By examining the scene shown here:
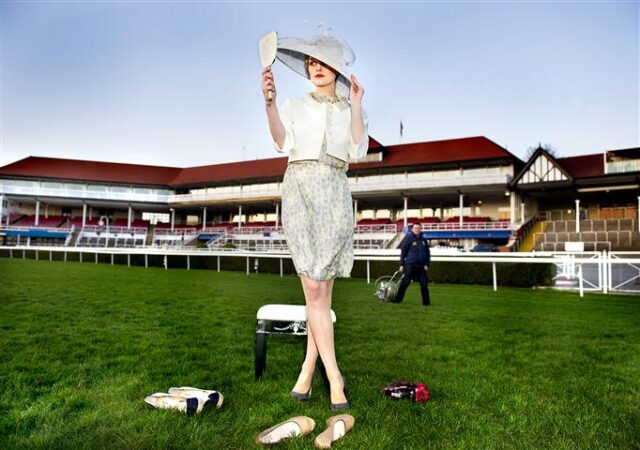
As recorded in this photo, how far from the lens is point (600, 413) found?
10.0 ft

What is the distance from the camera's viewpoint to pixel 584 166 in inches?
1623

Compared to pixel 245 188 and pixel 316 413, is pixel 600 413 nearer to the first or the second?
pixel 316 413

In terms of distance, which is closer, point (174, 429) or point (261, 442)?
point (261, 442)

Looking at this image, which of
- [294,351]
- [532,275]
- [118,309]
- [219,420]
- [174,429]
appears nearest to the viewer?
[174,429]

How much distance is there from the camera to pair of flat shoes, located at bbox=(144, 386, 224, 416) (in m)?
2.85

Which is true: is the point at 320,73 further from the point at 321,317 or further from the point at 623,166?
the point at 623,166

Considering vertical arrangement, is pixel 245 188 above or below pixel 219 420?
above

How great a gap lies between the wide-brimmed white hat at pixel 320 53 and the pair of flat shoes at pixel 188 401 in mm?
2232

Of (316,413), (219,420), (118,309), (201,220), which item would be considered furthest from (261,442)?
(201,220)

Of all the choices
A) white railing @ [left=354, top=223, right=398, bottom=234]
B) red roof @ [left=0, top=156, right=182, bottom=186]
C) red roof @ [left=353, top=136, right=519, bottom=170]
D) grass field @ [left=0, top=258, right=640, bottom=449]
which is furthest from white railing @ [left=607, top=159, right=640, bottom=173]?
red roof @ [left=0, top=156, right=182, bottom=186]

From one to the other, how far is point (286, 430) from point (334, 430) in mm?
252

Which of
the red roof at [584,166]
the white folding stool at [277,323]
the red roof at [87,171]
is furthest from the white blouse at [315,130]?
the red roof at [87,171]

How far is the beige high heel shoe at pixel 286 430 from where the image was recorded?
246 centimetres

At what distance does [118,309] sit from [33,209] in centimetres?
6371
